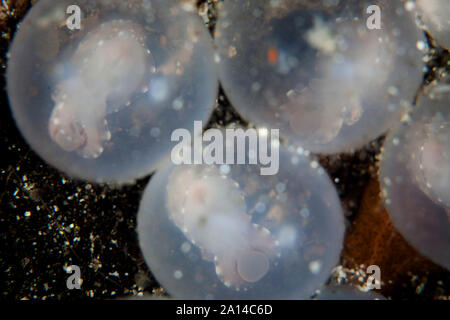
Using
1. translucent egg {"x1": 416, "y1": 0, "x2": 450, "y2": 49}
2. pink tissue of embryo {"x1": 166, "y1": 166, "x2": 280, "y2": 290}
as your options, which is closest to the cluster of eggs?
pink tissue of embryo {"x1": 166, "y1": 166, "x2": 280, "y2": 290}

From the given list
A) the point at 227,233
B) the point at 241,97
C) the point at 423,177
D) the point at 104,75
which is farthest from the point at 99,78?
the point at 423,177

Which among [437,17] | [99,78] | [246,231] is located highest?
[437,17]

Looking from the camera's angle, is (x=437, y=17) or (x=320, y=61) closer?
(x=320, y=61)

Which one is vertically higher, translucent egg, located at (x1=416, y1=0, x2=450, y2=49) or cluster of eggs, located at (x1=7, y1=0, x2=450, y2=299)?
translucent egg, located at (x1=416, y1=0, x2=450, y2=49)

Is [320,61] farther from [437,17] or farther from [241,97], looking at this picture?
[437,17]

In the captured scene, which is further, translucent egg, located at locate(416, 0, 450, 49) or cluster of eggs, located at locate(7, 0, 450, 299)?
translucent egg, located at locate(416, 0, 450, 49)

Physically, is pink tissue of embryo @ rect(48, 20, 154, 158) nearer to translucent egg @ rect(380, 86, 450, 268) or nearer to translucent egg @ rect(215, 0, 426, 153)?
translucent egg @ rect(215, 0, 426, 153)
